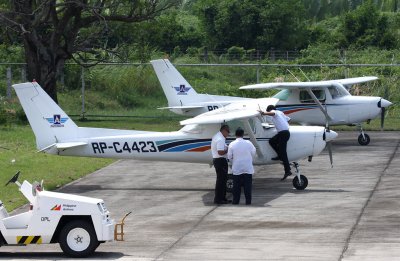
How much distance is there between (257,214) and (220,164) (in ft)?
5.65

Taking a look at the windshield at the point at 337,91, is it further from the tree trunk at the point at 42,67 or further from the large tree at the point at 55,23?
the tree trunk at the point at 42,67

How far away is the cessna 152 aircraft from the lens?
20312mm

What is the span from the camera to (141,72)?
39500mm

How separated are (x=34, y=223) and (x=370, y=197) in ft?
25.1

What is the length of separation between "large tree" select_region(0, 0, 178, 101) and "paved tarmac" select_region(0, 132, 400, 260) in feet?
32.3

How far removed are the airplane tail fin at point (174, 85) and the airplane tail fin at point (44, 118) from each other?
418 inches

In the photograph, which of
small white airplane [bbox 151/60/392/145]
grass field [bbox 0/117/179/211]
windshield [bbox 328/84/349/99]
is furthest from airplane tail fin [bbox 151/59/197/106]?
grass field [bbox 0/117/179/211]

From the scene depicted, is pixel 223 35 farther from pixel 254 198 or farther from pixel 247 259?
pixel 247 259

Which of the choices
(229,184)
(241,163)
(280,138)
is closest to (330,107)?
(280,138)

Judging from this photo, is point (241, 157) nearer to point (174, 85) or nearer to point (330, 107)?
point (330, 107)

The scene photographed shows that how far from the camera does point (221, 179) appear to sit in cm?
1867

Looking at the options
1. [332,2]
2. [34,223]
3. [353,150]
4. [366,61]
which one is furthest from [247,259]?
[332,2]

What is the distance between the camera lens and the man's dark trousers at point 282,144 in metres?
20.3

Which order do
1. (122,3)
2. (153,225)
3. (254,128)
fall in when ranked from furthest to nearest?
1. (122,3)
2. (254,128)
3. (153,225)
